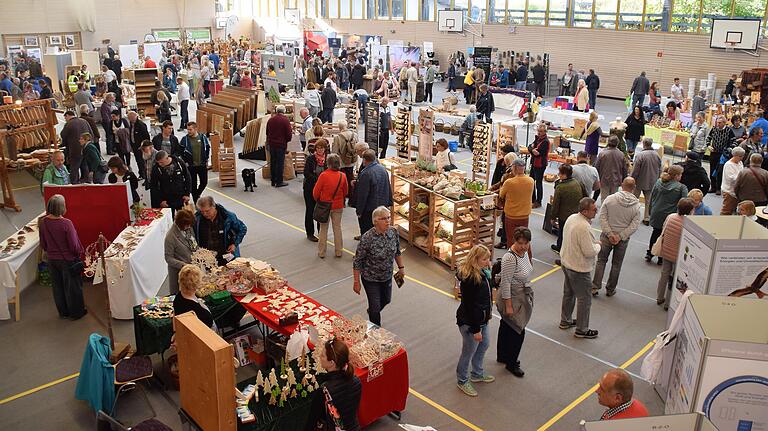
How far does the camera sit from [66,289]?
7.50 metres

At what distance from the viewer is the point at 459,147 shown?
15836mm

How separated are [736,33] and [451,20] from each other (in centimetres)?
1254

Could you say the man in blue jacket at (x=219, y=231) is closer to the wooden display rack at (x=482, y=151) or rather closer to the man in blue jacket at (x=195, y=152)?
the man in blue jacket at (x=195, y=152)

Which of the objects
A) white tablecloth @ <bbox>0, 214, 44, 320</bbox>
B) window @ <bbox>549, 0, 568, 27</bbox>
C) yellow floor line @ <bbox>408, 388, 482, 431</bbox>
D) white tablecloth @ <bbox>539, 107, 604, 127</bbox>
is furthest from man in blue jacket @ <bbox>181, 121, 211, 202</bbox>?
window @ <bbox>549, 0, 568, 27</bbox>

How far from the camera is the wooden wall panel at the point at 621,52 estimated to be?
22308 millimetres

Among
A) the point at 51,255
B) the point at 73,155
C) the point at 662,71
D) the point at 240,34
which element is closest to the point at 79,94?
the point at 73,155

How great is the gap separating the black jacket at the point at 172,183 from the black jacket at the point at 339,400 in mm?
5226

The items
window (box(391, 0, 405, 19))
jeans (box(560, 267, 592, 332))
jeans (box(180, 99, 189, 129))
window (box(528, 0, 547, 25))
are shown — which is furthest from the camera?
window (box(391, 0, 405, 19))

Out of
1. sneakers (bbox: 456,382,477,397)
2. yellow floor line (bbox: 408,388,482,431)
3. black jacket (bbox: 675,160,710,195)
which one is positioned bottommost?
yellow floor line (bbox: 408,388,482,431)

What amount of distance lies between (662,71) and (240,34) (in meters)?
27.0

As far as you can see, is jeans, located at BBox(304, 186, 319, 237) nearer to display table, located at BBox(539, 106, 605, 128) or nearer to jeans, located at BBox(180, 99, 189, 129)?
display table, located at BBox(539, 106, 605, 128)

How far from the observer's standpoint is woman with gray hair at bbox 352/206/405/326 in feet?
21.3

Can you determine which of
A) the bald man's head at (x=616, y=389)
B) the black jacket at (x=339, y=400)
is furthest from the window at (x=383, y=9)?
the bald man's head at (x=616, y=389)

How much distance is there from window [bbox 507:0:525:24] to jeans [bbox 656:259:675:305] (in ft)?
71.2
